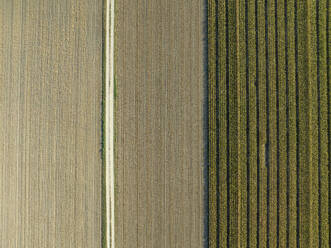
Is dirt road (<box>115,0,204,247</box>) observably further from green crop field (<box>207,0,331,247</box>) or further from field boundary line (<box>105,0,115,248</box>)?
green crop field (<box>207,0,331,247</box>)

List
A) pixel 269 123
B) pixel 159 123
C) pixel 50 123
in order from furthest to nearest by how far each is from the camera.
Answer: pixel 50 123 → pixel 159 123 → pixel 269 123

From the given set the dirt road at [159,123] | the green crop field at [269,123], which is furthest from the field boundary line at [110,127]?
the green crop field at [269,123]

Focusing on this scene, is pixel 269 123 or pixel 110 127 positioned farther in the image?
pixel 110 127

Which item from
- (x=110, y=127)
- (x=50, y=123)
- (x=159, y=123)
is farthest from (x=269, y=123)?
(x=50, y=123)

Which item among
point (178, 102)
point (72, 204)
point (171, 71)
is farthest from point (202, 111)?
point (72, 204)

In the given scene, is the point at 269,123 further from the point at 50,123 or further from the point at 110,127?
the point at 50,123

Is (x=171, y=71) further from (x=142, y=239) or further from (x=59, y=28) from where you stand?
(x=142, y=239)
